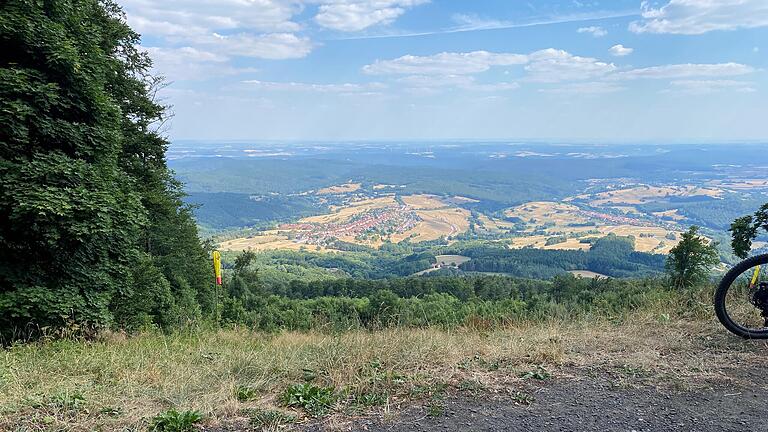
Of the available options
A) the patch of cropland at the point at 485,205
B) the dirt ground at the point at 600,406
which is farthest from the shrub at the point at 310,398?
the patch of cropland at the point at 485,205

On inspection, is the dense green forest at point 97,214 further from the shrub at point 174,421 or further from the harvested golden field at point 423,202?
the harvested golden field at point 423,202

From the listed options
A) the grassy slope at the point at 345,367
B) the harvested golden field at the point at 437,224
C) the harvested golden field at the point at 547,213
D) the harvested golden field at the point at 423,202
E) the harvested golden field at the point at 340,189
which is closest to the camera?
the grassy slope at the point at 345,367

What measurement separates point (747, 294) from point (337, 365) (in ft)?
14.5

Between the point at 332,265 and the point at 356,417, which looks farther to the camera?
the point at 332,265

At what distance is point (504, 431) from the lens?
288 cm

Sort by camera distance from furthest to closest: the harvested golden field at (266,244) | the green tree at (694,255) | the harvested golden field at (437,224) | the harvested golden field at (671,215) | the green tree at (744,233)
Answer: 1. the harvested golden field at (437,224)
2. the harvested golden field at (671,215)
3. the harvested golden field at (266,244)
4. the green tree at (694,255)
5. the green tree at (744,233)

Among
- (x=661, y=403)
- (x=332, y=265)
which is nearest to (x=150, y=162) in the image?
(x=661, y=403)

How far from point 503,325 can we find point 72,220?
269 inches

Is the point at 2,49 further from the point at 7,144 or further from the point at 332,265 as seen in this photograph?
the point at 332,265

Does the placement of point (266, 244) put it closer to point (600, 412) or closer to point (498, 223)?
point (498, 223)

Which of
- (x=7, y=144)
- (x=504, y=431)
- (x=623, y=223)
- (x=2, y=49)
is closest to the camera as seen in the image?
(x=504, y=431)

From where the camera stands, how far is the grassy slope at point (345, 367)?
313 cm

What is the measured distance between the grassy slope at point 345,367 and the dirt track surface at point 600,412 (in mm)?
245

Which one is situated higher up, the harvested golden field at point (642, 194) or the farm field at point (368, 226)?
the harvested golden field at point (642, 194)
